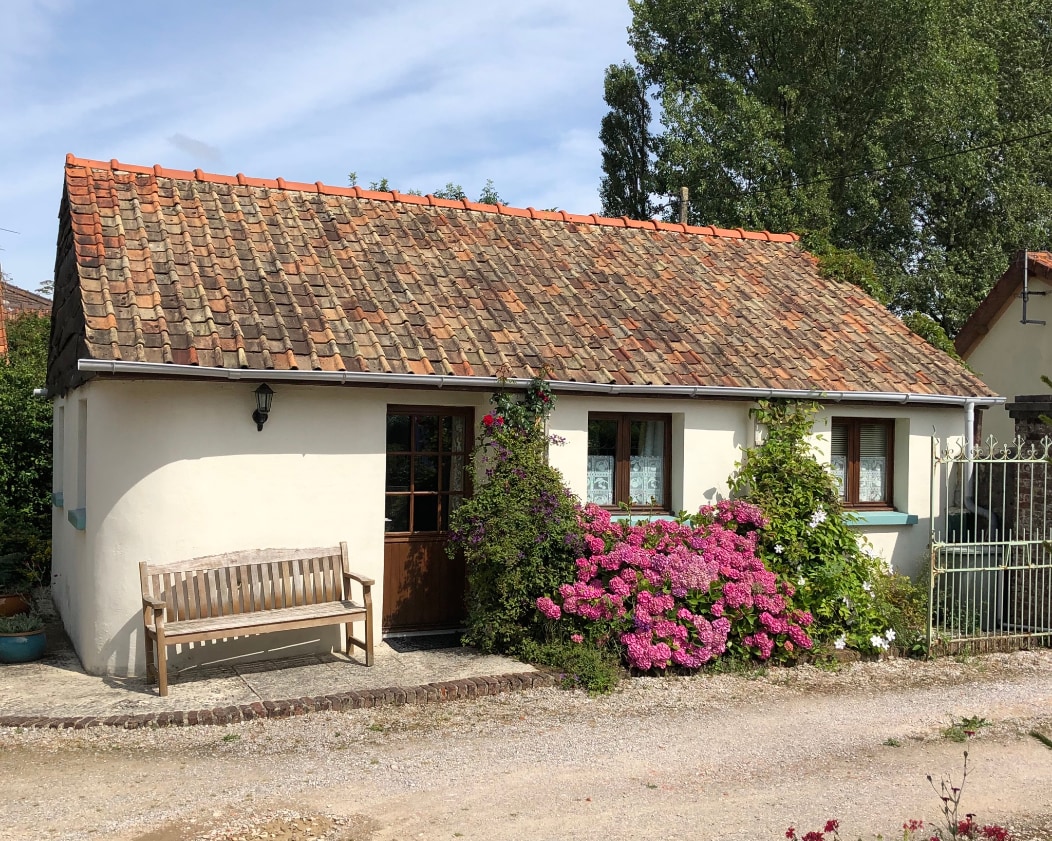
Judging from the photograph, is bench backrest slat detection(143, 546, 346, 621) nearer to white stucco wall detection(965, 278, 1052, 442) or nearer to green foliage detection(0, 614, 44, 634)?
green foliage detection(0, 614, 44, 634)

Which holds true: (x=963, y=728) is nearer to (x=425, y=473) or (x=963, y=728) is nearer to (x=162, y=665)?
(x=425, y=473)

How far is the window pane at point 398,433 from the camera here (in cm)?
963

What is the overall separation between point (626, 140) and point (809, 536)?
20883mm

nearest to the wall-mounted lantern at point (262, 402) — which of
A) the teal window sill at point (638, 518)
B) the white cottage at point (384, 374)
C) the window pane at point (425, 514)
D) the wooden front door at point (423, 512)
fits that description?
the white cottage at point (384, 374)

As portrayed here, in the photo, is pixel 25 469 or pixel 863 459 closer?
pixel 863 459

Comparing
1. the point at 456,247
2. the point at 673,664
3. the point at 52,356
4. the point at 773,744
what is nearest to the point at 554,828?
the point at 773,744

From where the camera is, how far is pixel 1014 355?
17219 millimetres

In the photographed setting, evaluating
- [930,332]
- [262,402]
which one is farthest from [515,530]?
[930,332]

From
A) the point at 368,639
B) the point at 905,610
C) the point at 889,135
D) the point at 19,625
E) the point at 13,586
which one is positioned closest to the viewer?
the point at 368,639

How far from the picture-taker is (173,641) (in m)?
7.73

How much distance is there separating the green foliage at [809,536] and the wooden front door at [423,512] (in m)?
2.99

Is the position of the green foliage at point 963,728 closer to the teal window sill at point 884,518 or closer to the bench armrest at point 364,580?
the teal window sill at point 884,518

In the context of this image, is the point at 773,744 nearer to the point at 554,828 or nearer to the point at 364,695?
the point at 554,828

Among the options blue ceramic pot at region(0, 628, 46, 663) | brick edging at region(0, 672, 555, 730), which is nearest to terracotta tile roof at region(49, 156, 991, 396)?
blue ceramic pot at region(0, 628, 46, 663)
